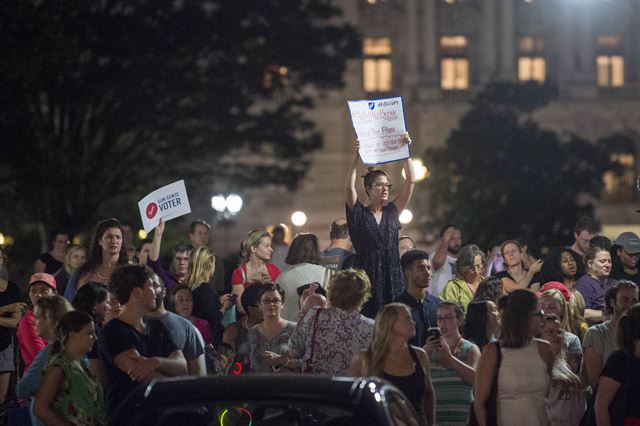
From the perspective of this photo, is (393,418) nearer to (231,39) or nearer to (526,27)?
(231,39)

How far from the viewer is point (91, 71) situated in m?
34.6

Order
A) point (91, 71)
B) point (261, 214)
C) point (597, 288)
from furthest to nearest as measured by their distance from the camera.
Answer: point (261, 214) → point (91, 71) → point (597, 288)

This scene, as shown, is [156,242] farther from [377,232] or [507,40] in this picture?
[507,40]

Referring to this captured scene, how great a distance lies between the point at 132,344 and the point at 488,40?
59.6 meters

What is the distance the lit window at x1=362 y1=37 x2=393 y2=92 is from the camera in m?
66.4

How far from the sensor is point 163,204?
12555mm

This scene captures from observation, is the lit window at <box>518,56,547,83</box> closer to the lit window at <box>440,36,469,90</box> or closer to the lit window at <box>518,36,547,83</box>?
the lit window at <box>518,36,547,83</box>

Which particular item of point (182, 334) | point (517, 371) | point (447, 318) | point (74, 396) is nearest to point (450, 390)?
point (447, 318)

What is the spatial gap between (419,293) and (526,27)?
58372 mm

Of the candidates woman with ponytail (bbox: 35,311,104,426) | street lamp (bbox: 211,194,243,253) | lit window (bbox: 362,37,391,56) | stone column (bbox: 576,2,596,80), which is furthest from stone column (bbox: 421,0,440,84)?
woman with ponytail (bbox: 35,311,104,426)

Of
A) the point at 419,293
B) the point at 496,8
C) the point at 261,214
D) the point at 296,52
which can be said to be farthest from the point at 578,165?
the point at 419,293

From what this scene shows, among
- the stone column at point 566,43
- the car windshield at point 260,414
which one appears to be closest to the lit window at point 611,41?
the stone column at point 566,43

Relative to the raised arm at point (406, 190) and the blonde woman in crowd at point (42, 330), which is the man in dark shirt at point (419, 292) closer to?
the raised arm at point (406, 190)

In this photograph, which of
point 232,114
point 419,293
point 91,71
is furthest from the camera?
point 232,114
